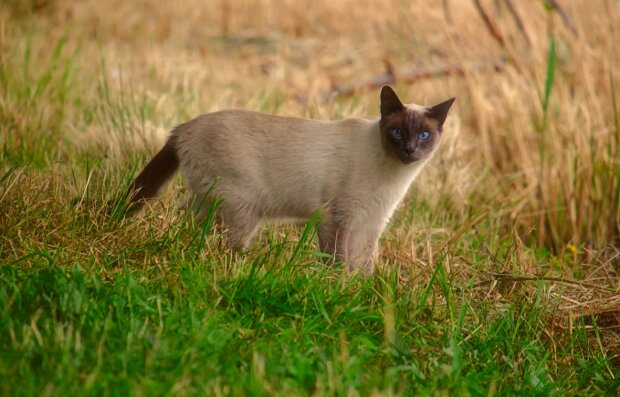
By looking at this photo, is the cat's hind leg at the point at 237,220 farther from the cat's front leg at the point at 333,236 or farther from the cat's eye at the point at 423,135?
the cat's eye at the point at 423,135

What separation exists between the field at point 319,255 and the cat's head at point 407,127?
486mm

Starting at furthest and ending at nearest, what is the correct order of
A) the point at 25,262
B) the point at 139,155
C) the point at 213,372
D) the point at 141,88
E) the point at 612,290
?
the point at 141,88 < the point at 139,155 < the point at 612,290 < the point at 25,262 < the point at 213,372

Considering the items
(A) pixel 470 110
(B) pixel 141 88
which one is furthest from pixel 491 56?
(B) pixel 141 88

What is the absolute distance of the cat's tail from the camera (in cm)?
364

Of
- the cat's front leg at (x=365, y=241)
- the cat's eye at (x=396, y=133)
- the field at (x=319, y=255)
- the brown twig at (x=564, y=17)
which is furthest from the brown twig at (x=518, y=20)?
the cat's front leg at (x=365, y=241)

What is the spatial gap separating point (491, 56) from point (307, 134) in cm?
297

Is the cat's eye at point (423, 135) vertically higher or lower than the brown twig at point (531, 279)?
higher

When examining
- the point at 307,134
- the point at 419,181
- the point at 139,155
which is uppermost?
the point at 307,134

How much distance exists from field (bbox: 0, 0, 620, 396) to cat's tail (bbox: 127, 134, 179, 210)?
95 millimetres

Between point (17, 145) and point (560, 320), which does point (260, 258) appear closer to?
point (560, 320)

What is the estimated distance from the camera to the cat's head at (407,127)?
367cm

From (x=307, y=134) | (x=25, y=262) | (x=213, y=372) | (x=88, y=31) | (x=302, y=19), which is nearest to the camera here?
(x=213, y=372)

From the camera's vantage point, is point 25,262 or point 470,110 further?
point 470,110

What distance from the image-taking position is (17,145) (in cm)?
433
